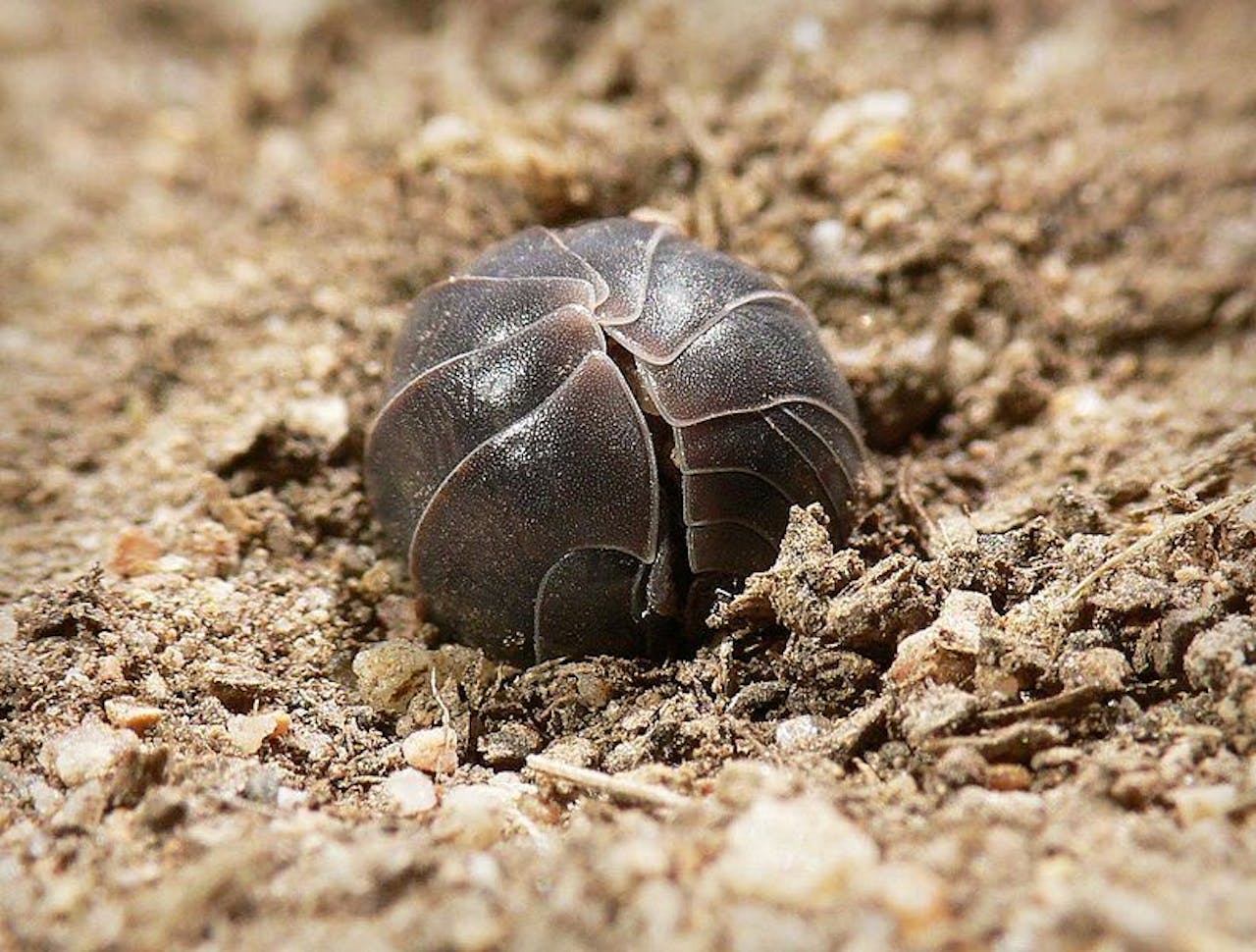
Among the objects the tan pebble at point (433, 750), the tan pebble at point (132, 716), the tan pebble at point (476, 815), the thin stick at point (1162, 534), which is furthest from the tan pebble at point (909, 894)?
the tan pebble at point (132, 716)

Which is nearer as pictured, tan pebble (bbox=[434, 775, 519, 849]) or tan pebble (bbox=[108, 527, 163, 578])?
tan pebble (bbox=[434, 775, 519, 849])

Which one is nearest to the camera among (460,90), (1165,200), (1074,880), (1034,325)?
(1074,880)

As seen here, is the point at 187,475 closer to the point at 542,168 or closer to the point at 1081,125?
the point at 542,168

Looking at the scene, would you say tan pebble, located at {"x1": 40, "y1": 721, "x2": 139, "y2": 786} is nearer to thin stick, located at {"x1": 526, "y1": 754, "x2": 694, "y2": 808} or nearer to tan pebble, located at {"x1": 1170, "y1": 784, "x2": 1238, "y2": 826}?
thin stick, located at {"x1": 526, "y1": 754, "x2": 694, "y2": 808}

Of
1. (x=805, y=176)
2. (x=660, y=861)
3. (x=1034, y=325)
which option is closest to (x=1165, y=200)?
(x=1034, y=325)

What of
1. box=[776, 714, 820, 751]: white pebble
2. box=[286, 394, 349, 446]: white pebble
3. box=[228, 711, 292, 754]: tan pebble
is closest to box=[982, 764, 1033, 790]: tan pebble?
box=[776, 714, 820, 751]: white pebble
